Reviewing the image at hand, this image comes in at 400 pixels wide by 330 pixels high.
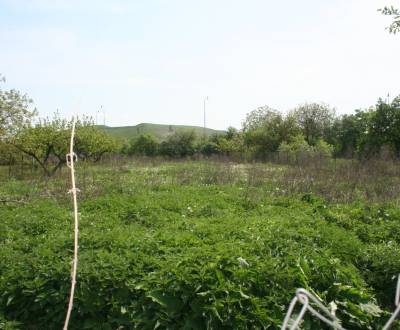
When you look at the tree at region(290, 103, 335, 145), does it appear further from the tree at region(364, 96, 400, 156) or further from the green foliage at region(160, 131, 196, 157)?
the tree at region(364, 96, 400, 156)

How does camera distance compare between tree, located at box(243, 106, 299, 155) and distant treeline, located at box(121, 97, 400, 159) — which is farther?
tree, located at box(243, 106, 299, 155)

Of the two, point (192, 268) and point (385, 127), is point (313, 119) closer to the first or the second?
point (385, 127)

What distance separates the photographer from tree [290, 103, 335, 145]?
38.7m

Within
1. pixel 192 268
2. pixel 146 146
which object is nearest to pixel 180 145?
pixel 146 146

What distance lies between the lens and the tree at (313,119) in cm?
3874

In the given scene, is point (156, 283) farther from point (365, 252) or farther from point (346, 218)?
point (346, 218)

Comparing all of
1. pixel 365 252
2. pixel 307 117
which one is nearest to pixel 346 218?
pixel 365 252

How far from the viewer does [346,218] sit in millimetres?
6719

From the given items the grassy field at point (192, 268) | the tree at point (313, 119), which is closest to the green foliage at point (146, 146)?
the tree at point (313, 119)

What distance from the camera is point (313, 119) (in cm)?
3922

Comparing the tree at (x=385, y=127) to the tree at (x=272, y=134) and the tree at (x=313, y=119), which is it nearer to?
the tree at (x=272, y=134)

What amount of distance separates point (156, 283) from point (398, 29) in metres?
7.57

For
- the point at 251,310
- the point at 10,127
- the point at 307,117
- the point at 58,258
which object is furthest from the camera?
the point at 307,117

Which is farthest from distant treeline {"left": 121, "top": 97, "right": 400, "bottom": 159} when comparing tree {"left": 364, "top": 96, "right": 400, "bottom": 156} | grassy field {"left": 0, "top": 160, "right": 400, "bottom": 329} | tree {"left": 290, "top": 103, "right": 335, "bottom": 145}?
grassy field {"left": 0, "top": 160, "right": 400, "bottom": 329}
